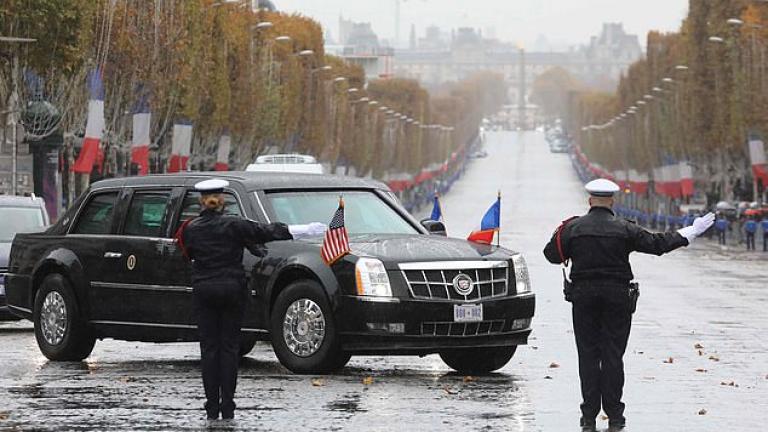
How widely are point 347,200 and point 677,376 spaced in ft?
10.1

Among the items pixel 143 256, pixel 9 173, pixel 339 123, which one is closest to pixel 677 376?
pixel 143 256

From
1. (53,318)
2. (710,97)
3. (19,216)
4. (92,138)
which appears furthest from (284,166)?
(710,97)

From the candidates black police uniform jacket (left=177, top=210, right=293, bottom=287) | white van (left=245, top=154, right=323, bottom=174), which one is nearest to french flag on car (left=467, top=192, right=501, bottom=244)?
black police uniform jacket (left=177, top=210, right=293, bottom=287)

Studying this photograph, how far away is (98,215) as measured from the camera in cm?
1859

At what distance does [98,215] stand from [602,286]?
20.7ft

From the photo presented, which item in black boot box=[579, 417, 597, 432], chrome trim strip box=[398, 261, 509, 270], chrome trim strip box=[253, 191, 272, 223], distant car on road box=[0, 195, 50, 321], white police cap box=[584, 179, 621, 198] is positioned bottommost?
distant car on road box=[0, 195, 50, 321]

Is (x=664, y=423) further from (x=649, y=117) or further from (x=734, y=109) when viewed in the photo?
(x=649, y=117)

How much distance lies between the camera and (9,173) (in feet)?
161

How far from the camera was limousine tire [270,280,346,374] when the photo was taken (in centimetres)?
1648

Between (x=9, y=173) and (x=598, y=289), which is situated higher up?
(x=598, y=289)

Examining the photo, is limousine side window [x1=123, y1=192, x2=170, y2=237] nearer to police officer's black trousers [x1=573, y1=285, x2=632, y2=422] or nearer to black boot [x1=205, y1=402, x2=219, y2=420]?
black boot [x1=205, y1=402, x2=219, y2=420]

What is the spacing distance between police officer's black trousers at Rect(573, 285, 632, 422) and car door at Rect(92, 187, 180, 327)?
4646mm

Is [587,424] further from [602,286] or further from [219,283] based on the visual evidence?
[219,283]

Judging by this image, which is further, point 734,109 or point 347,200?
point 734,109
